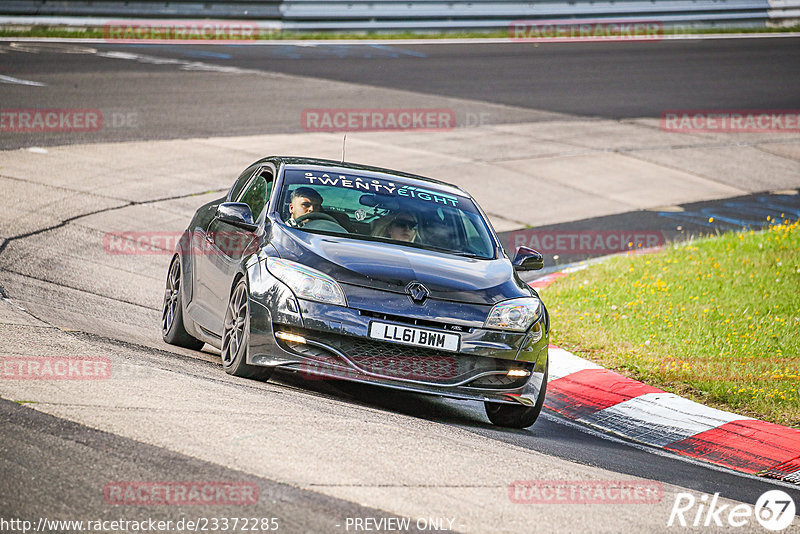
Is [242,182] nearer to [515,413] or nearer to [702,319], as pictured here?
[515,413]

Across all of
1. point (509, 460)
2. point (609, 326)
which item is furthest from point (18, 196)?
point (509, 460)

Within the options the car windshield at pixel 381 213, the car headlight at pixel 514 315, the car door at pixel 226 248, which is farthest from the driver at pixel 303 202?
the car headlight at pixel 514 315

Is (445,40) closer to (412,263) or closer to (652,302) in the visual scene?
(652,302)

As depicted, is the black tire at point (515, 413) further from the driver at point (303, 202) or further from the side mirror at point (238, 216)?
the side mirror at point (238, 216)

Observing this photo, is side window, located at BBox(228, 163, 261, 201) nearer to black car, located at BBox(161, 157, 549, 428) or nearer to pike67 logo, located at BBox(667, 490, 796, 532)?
black car, located at BBox(161, 157, 549, 428)

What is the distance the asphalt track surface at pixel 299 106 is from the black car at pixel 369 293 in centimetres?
25

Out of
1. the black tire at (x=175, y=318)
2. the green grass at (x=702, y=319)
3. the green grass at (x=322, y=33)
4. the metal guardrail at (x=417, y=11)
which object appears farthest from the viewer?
the metal guardrail at (x=417, y=11)

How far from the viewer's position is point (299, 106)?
2097 cm

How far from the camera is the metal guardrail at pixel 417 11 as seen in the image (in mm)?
26672

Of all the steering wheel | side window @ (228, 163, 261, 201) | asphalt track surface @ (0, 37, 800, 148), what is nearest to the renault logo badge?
the steering wheel

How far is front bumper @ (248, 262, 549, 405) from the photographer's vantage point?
7.04 metres

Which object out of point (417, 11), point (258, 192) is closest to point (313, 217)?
point (258, 192)

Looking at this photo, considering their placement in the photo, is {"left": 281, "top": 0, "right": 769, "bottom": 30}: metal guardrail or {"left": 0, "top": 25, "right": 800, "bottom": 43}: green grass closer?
{"left": 0, "top": 25, "right": 800, "bottom": 43}: green grass

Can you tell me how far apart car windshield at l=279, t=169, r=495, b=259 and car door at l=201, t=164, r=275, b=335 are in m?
0.27
